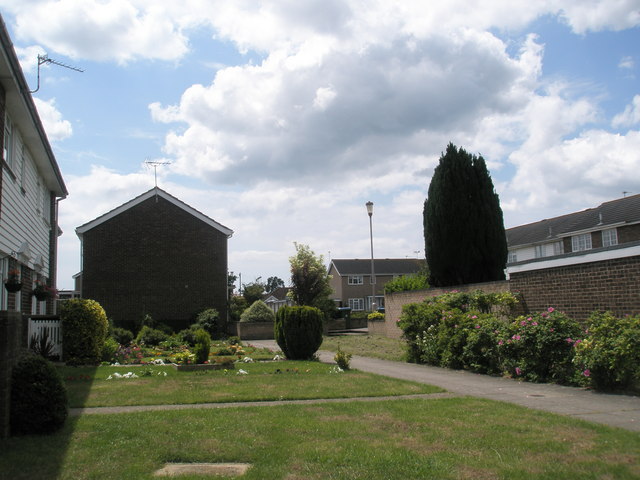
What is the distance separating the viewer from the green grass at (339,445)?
202 inches

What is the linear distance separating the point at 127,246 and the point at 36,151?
1785 centimetres

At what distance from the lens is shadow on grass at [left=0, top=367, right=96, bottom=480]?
5035 millimetres

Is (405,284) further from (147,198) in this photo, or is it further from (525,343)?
(525,343)

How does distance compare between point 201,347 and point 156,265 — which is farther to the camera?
point 156,265

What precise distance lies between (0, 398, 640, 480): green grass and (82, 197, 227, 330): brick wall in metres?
25.3

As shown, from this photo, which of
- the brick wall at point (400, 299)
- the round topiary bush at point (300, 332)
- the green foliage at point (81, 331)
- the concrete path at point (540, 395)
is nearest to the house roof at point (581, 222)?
the brick wall at point (400, 299)

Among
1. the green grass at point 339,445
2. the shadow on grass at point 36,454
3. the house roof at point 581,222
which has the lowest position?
the green grass at point 339,445

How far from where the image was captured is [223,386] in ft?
35.0

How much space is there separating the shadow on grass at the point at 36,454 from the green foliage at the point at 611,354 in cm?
818

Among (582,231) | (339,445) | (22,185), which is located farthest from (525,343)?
(582,231)

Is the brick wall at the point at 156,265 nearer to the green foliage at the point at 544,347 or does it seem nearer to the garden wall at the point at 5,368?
the green foliage at the point at 544,347

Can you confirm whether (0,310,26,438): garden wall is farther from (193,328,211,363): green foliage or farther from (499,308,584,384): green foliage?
(499,308,584,384): green foliage

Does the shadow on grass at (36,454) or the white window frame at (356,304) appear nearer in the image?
the shadow on grass at (36,454)

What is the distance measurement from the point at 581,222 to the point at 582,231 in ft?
6.41
